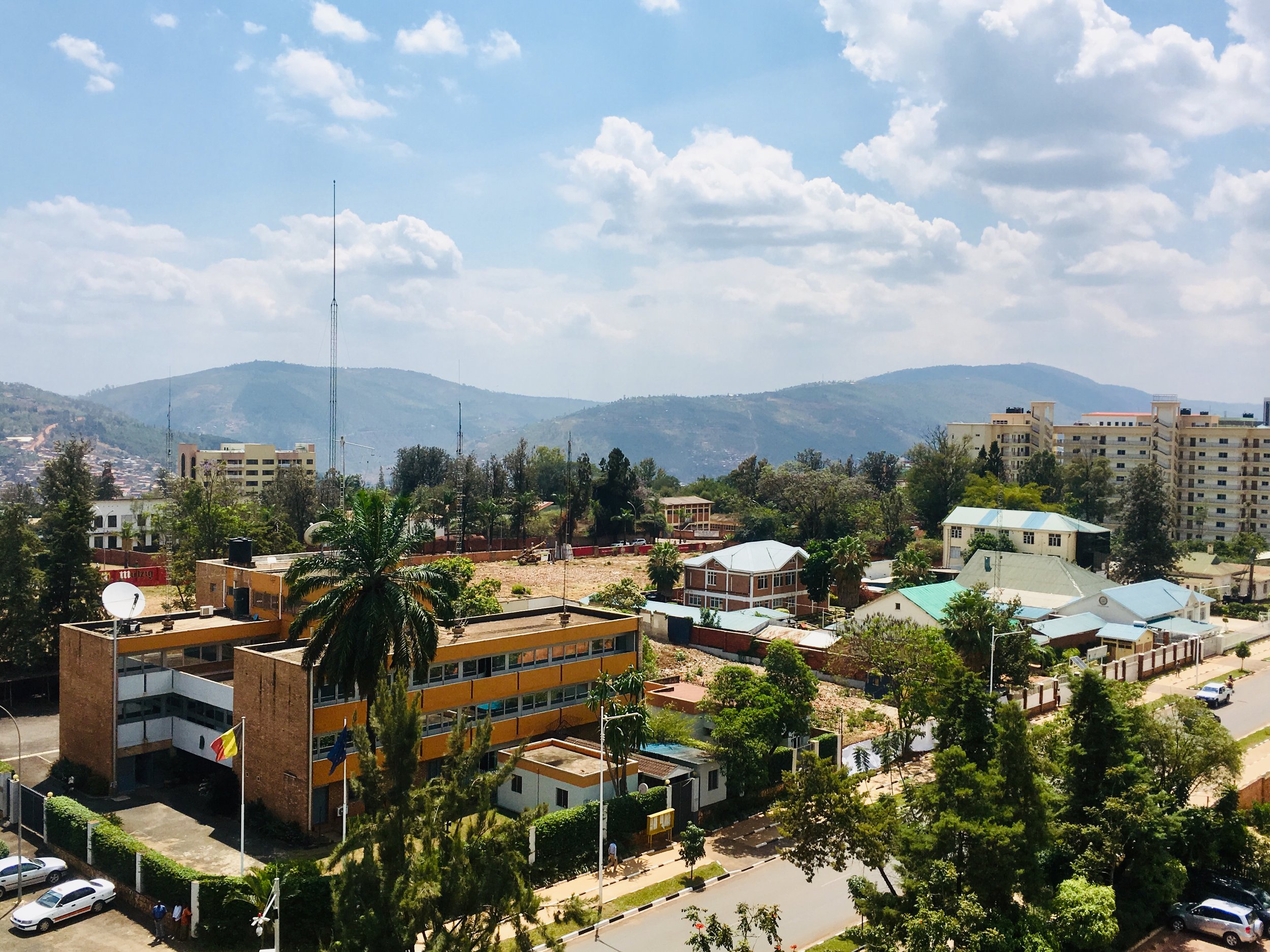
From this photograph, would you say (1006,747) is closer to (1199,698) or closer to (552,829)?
(552,829)

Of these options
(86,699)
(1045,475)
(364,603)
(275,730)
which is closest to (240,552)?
(86,699)

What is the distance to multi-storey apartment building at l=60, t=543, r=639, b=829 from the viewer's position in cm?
3503

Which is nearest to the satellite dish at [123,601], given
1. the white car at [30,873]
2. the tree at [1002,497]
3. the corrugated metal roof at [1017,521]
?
the white car at [30,873]

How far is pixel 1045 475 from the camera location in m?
123

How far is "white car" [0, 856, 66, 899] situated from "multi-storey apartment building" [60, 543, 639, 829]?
5.72 meters

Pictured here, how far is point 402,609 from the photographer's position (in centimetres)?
3238

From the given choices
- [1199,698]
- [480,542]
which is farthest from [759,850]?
[480,542]

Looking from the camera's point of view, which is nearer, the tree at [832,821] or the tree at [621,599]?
the tree at [832,821]

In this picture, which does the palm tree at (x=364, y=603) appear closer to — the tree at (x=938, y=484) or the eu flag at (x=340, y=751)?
the eu flag at (x=340, y=751)

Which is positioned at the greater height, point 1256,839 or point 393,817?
point 393,817

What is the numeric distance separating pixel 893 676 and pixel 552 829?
25405 mm

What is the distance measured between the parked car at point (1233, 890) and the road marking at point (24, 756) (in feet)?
150

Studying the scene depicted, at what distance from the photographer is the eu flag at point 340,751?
3181 cm

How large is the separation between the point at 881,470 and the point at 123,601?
13591 cm
